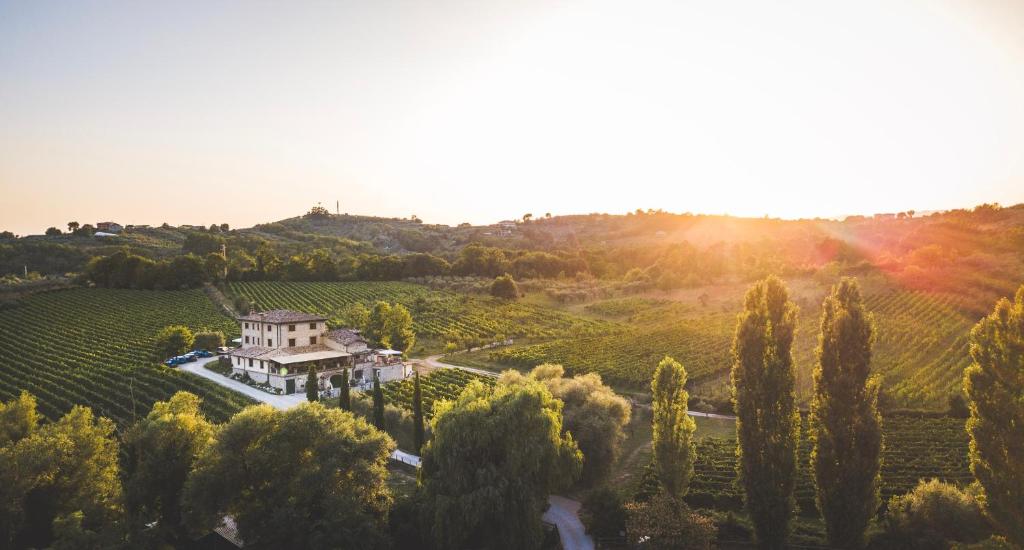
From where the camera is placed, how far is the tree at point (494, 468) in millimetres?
22094

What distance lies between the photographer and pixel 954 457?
29641 mm

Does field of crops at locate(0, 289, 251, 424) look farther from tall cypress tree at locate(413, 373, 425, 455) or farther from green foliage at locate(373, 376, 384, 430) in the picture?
tall cypress tree at locate(413, 373, 425, 455)

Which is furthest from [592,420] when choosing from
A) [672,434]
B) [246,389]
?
[246,389]

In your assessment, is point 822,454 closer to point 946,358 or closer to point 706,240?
point 946,358

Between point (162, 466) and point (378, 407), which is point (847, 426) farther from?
point (162, 466)

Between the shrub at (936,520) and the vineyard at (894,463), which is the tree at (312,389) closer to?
the vineyard at (894,463)

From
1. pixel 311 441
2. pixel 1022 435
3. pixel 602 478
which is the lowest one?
pixel 602 478

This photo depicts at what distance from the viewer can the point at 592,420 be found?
29.6m

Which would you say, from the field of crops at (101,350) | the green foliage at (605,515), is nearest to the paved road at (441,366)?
the field of crops at (101,350)

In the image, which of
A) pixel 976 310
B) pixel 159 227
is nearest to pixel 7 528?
pixel 976 310

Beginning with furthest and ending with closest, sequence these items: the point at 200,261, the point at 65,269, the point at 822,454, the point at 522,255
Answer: the point at 522,255 → the point at 65,269 → the point at 200,261 → the point at 822,454

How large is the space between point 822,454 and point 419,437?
66.2ft

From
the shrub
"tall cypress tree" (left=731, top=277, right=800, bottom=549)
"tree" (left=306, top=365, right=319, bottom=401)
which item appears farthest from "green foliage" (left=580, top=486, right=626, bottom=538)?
"tree" (left=306, top=365, right=319, bottom=401)

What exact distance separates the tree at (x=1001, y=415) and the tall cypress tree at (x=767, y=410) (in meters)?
5.43
